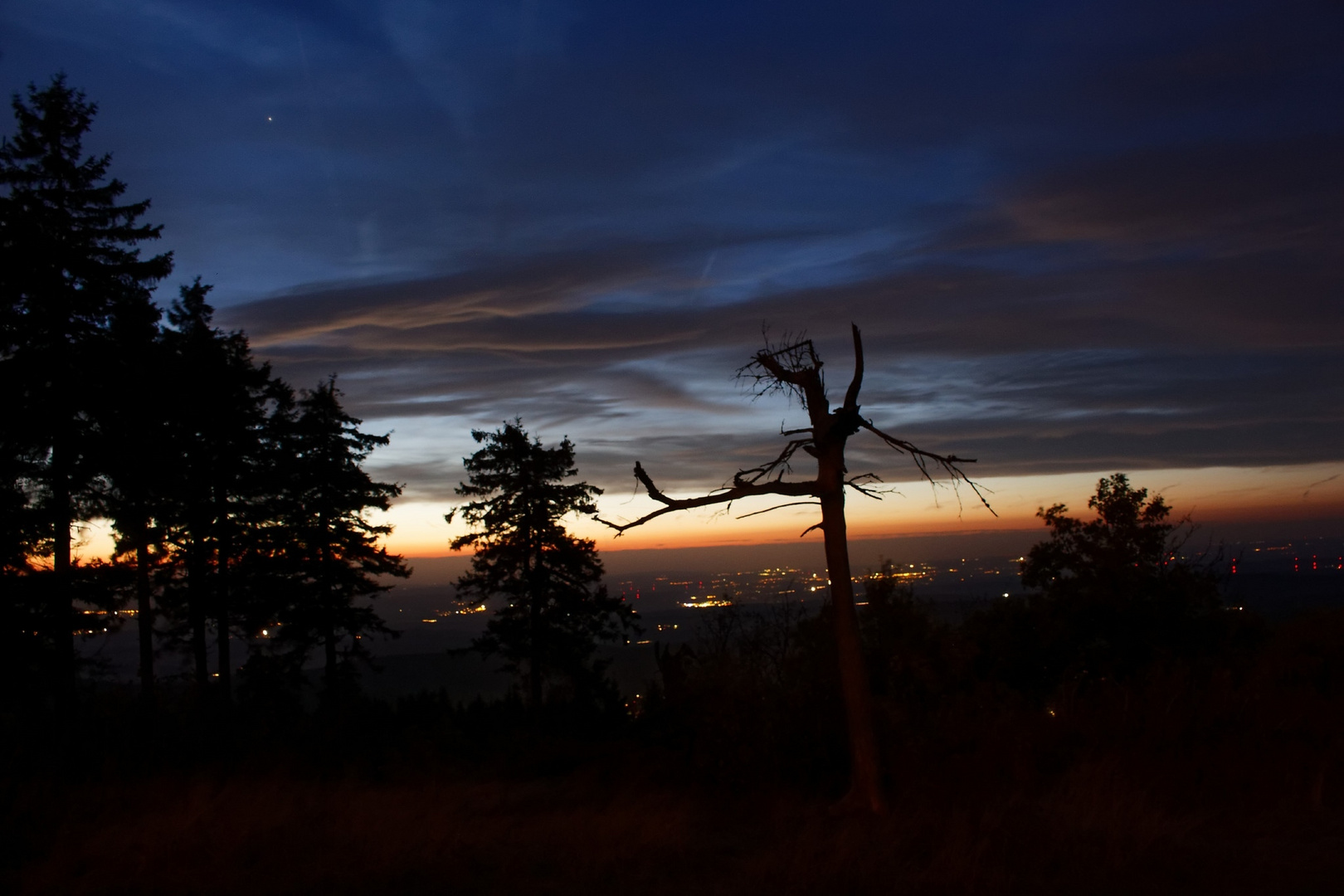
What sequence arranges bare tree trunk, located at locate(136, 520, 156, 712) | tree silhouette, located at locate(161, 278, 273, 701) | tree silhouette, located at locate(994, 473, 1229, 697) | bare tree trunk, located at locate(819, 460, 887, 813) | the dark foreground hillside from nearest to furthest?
1. the dark foreground hillside
2. bare tree trunk, located at locate(819, 460, 887, 813)
3. tree silhouette, located at locate(994, 473, 1229, 697)
4. bare tree trunk, located at locate(136, 520, 156, 712)
5. tree silhouette, located at locate(161, 278, 273, 701)

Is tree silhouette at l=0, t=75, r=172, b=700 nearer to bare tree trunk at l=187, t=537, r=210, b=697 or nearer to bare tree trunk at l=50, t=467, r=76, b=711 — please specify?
bare tree trunk at l=50, t=467, r=76, b=711

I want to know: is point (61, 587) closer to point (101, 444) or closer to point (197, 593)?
point (101, 444)

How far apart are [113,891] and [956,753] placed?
722 cm

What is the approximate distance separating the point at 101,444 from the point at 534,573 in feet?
52.9

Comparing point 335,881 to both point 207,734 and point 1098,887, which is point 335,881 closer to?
point 1098,887

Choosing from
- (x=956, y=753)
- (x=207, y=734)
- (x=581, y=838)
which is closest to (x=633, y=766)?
(x=581, y=838)

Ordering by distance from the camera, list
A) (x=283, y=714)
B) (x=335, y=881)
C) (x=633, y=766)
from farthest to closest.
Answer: (x=283, y=714) < (x=633, y=766) < (x=335, y=881)

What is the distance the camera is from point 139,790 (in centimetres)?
835

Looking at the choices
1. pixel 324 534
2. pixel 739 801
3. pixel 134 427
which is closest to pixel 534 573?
pixel 324 534

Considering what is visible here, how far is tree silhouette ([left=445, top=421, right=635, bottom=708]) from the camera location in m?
31.6

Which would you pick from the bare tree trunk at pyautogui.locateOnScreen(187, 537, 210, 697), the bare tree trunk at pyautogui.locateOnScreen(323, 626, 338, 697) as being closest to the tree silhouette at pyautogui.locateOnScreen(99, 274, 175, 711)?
the bare tree trunk at pyautogui.locateOnScreen(187, 537, 210, 697)

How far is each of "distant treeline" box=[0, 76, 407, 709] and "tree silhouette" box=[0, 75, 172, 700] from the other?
1.1 inches

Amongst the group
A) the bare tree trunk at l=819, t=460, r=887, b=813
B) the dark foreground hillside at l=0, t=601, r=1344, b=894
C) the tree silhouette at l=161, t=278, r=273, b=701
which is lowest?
the dark foreground hillside at l=0, t=601, r=1344, b=894

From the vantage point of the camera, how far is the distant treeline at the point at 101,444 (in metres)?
17.3
